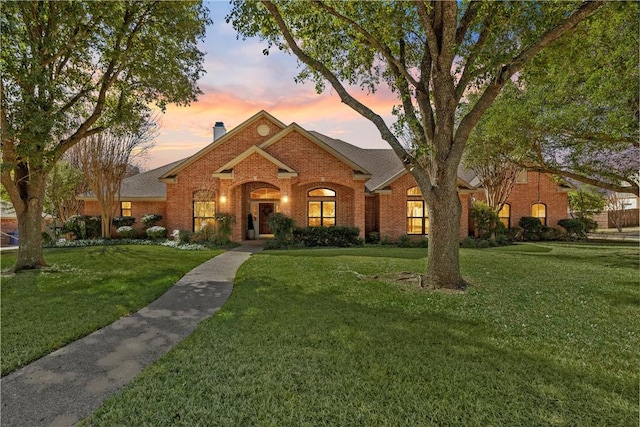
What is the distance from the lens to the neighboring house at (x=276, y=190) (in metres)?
17.0

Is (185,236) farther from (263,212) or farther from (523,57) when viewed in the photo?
(523,57)

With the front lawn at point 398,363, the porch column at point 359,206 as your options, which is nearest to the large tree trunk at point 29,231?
the front lawn at point 398,363

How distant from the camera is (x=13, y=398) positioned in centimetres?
304

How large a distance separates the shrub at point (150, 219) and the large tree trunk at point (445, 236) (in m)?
17.2

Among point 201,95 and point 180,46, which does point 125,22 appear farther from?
point 201,95

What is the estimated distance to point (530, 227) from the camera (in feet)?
67.2

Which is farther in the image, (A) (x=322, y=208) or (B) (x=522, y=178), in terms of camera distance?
(B) (x=522, y=178)

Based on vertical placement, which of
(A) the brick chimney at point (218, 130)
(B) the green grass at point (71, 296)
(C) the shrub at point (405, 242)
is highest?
(A) the brick chimney at point (218, 130)

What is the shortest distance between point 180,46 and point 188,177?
861 centimetres

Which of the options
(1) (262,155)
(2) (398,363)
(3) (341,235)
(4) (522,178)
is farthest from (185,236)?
(4) (522,178)

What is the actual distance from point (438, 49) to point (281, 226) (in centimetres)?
1056

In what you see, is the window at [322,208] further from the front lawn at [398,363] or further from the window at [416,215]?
the front lawn at [398,363]

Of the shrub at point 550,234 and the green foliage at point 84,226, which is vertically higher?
the green foliage at point 84,226

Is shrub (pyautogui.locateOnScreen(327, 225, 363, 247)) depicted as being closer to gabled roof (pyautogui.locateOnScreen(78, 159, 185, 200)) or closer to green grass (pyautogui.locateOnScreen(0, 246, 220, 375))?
green grass (pyautogui.locateOnScreen(0, 246, 220, 375))
